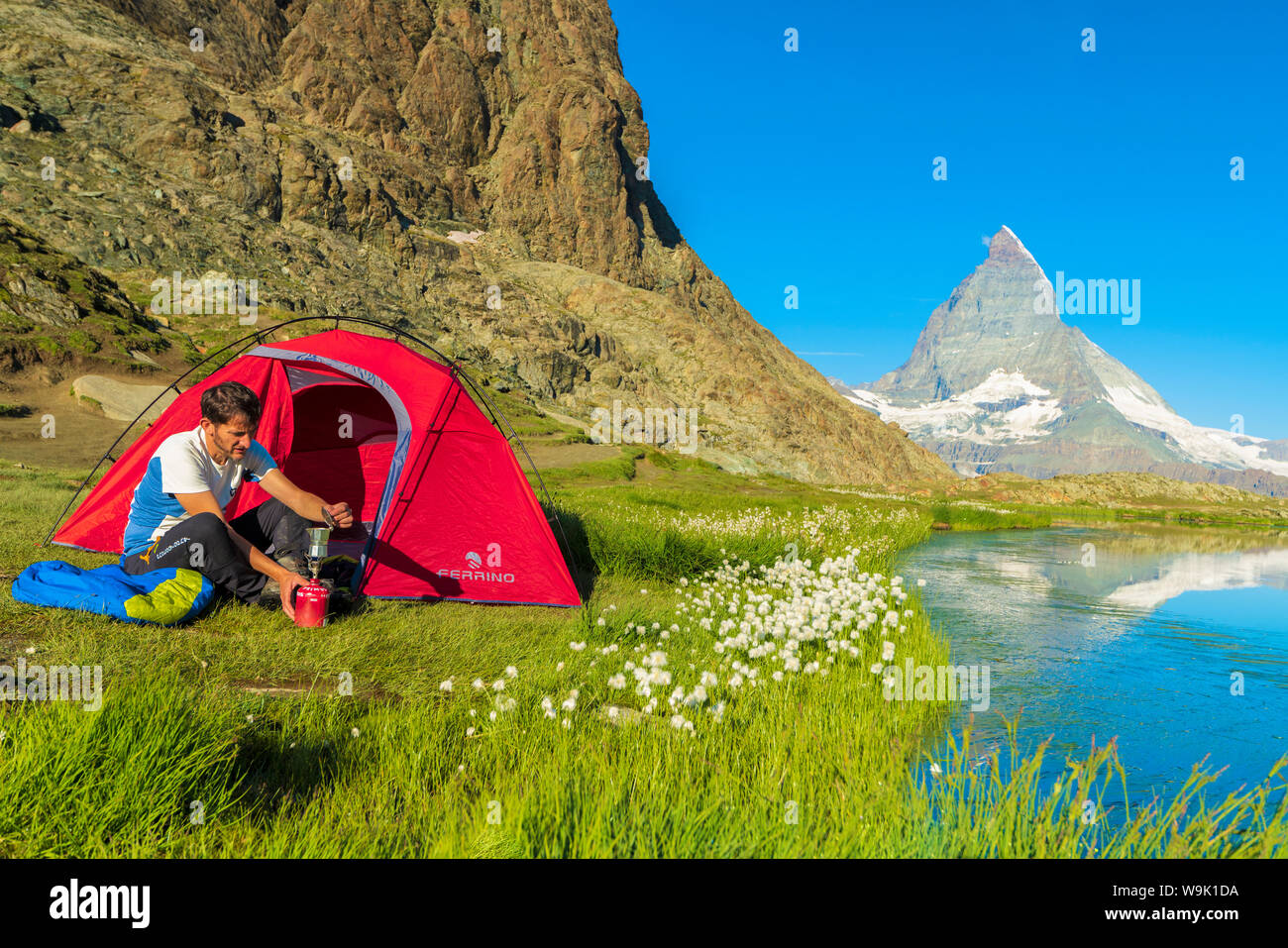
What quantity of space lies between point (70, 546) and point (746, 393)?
88.4m

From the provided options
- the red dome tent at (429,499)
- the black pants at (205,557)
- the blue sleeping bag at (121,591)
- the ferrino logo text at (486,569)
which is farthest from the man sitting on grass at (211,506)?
the ferrino logo text at (486,569)

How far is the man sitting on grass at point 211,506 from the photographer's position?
737cm

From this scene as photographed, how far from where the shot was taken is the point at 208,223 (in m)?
65.4

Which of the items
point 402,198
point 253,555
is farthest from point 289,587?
point 402,198

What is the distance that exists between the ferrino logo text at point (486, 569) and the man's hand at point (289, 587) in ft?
7.38

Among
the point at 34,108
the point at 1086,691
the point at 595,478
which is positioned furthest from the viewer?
the point at 34,108

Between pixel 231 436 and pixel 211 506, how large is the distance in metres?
0.83

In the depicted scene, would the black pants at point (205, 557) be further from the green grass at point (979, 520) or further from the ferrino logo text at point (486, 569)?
the green grass at point (979, 520)

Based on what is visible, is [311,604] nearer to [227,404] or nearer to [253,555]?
[253,555]

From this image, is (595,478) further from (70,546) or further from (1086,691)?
(1086,691)

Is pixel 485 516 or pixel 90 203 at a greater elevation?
pixel 90 203

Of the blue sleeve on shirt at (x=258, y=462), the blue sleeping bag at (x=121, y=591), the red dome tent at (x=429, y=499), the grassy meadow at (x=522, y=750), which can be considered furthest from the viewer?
the red dome tent at (x=429, y=499)

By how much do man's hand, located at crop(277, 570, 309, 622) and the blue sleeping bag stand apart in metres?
0.77
